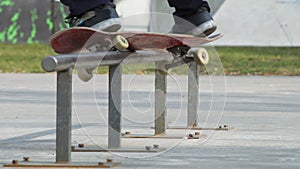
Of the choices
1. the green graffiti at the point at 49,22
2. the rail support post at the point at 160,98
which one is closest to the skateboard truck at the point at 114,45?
the rail support post at the point at 160,98

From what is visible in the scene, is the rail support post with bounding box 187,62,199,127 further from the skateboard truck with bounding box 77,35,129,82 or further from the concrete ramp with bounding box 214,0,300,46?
the concrete ramp with bounding box 214,0,300,46

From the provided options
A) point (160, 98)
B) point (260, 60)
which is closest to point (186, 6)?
point (160, 98)

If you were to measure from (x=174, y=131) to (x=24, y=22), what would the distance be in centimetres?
1878

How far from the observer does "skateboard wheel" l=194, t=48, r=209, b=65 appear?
5824mm

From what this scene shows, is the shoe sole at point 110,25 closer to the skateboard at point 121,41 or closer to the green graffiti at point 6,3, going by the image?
the skateboard at point 121,41

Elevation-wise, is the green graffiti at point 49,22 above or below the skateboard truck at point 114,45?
below

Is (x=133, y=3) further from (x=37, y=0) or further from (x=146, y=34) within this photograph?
(x=37, y=0)

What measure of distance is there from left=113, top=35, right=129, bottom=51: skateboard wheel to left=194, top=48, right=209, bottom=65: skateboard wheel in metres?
0.64

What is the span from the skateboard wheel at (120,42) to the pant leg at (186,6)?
62 cm

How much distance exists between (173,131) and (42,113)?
189cm

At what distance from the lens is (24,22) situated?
2552cm

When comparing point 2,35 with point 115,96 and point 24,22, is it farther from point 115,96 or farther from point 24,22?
point 115,96

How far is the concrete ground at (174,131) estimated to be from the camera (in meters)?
5.49

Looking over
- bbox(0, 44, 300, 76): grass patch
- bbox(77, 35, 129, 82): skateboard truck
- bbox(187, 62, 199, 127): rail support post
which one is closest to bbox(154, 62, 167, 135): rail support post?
bbox(187, 62, 199, 127): rail support post
